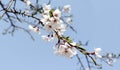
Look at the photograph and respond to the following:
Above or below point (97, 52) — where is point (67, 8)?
above

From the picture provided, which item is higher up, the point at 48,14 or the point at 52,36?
the point at 48,14

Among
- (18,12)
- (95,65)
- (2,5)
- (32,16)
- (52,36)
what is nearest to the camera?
(95,65)

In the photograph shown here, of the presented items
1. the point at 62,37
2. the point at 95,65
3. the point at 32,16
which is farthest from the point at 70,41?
the point at 32,16

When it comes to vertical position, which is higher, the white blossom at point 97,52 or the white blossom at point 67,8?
the white blossom at point 67,8

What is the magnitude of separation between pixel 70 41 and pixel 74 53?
0.21 metres

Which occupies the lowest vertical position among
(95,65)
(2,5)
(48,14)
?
(95,65)

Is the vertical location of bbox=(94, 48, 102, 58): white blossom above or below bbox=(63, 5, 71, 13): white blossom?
below

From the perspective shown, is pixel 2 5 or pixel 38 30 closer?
pixel 38 30

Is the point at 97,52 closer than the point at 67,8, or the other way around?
the point at 97,52

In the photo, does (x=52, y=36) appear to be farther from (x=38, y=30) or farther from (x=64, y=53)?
(x=38, y=30)

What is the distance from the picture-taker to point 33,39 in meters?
7.62

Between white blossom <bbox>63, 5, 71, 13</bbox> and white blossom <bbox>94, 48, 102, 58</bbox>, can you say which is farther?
white blossom <bbox>63, 5, 71, 13</bbox>

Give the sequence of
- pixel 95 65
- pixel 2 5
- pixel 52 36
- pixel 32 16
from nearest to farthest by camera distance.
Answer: pixel 95 65 → pixel 52 36 → pixel 32 16 → pixel 2 5

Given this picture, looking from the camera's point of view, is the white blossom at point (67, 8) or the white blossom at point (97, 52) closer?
the white blossom at point (97, 52)
